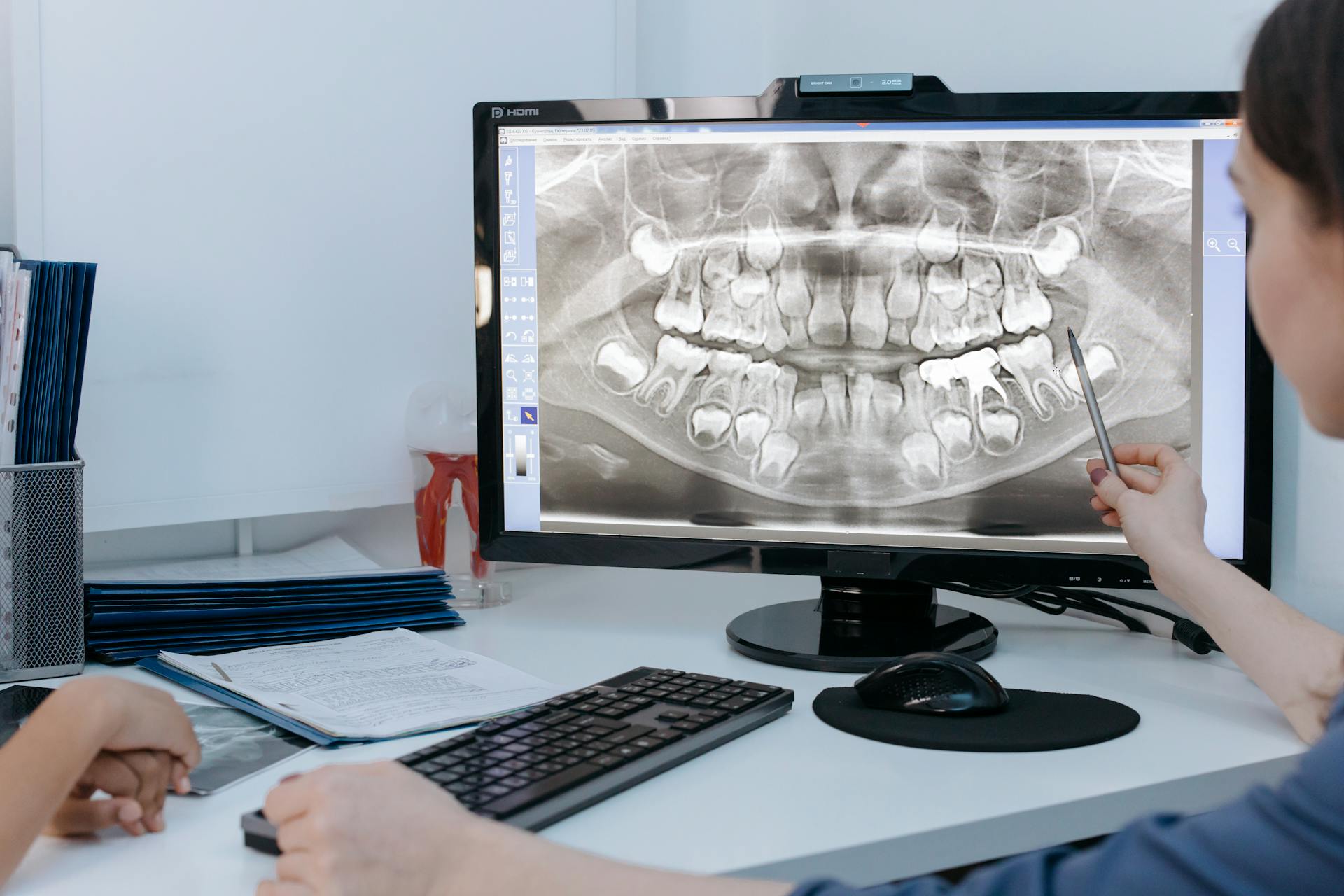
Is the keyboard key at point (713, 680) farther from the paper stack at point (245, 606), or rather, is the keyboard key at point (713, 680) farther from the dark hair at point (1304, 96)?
the dark hair at point (1304, 96)

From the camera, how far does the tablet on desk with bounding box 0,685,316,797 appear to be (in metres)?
0.77

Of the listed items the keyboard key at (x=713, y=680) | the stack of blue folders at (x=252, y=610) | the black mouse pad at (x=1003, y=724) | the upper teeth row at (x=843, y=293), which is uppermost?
the upper teeth row at (x=843, y=293)

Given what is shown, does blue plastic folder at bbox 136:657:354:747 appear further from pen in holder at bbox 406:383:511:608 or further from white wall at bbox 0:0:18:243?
white wall at bbox 0:0:18:243

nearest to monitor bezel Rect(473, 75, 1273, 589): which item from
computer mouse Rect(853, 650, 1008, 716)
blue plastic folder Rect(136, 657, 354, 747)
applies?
computer mouse Rect(853, 650, 1008, 716)

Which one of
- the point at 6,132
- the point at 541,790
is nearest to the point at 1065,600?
the point at 541,790

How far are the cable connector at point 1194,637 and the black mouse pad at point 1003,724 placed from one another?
202mm

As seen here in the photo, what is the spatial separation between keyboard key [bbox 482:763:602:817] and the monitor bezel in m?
0.42

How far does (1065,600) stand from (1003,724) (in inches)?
15.9

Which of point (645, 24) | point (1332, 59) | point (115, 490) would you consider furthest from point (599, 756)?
point (645, 24)

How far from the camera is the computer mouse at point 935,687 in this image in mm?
885

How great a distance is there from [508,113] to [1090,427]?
2.05ft

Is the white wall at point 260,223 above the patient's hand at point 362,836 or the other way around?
above

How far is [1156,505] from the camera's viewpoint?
0.99 meters

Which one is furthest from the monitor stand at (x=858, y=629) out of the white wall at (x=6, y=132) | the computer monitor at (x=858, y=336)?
the white wall at (x=6, y=132)
